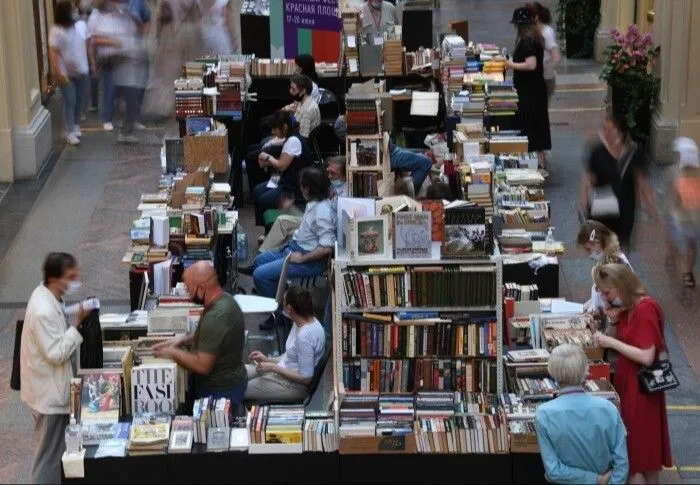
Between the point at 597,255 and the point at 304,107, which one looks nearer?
the point at 597,255

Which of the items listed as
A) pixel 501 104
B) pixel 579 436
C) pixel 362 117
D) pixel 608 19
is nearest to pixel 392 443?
pixel 579 436

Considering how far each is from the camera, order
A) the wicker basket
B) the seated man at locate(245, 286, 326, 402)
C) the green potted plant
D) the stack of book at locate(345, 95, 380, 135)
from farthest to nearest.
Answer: the green potted plant < the wicker basket < the stack of book at locate(345, 95, 380, 135) < the seated man at locate(245, 286, 326, 402)

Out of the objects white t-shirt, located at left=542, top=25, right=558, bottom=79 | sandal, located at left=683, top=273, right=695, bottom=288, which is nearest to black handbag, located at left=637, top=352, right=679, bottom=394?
sandal, located at left=683, top=273, right=695, bottom=288

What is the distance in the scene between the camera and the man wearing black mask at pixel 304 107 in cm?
1573

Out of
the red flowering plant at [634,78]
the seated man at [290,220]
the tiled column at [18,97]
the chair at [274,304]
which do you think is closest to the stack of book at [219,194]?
the seated man at [290,220]

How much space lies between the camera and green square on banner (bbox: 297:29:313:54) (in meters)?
19.3

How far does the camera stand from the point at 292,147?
48.6 feet

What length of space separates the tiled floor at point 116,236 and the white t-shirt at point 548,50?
1250mm

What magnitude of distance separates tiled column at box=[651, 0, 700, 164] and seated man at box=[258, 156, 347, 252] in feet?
17.3

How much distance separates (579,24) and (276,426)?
647 inches

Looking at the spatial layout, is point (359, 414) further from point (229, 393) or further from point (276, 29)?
point (276, 29)

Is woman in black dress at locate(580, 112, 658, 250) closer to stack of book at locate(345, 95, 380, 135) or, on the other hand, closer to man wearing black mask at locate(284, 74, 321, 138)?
stack of book at locate(345, 95, 380, 135)

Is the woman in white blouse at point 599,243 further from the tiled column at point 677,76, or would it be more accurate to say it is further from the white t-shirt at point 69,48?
the white t-shirt at point 69,48

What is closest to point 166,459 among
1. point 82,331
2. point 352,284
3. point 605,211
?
point 82,331
